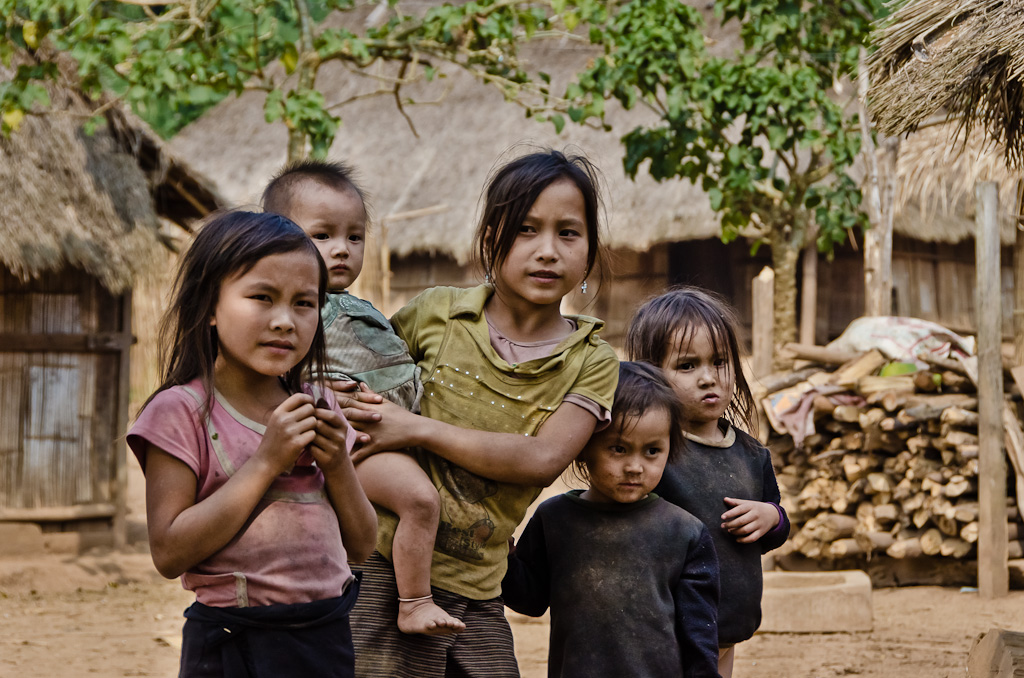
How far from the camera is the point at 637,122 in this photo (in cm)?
1489

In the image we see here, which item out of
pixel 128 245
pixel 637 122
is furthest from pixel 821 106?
pixel 637 122

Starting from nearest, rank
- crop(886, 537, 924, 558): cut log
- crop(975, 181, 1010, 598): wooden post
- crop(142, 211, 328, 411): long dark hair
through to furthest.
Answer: crop(142, 211, 328, 411): long dark hair < crop(975, 181, 1010, 598): wooden post < crop(886, 537, 924, 558): cut log

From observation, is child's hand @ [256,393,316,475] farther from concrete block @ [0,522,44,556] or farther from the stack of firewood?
concrete block @ [0,522,44,556]

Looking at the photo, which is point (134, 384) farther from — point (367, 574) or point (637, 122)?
point (367, 574)

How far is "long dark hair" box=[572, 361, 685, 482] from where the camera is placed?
2.20m

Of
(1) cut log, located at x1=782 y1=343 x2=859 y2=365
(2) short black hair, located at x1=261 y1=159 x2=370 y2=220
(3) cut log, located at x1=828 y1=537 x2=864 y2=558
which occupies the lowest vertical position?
(3) cut log, located at x1=828 y1=537 x2=864 y2=558

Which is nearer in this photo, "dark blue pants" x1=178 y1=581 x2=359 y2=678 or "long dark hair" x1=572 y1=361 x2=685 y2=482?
"dark blue pants" x1=178 y1=581 x2=359 y2=678

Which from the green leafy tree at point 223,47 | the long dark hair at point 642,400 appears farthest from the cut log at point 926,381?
the long dark hair at point 642,400

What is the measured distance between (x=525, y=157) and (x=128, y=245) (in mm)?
6627

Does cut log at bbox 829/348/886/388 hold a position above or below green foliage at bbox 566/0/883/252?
below

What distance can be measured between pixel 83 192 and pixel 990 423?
6.59 meters

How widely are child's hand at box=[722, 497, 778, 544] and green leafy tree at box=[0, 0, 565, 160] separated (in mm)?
4014

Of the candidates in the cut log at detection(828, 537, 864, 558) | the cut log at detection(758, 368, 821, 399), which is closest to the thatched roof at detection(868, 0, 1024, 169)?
the cut log at detection(758, 368, 821, 399)

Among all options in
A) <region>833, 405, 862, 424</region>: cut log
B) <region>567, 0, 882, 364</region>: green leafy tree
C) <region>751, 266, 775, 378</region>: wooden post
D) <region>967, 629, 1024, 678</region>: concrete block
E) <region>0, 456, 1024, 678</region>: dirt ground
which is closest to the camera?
<region>967, 629, 1024, 678</region>: concrete block
